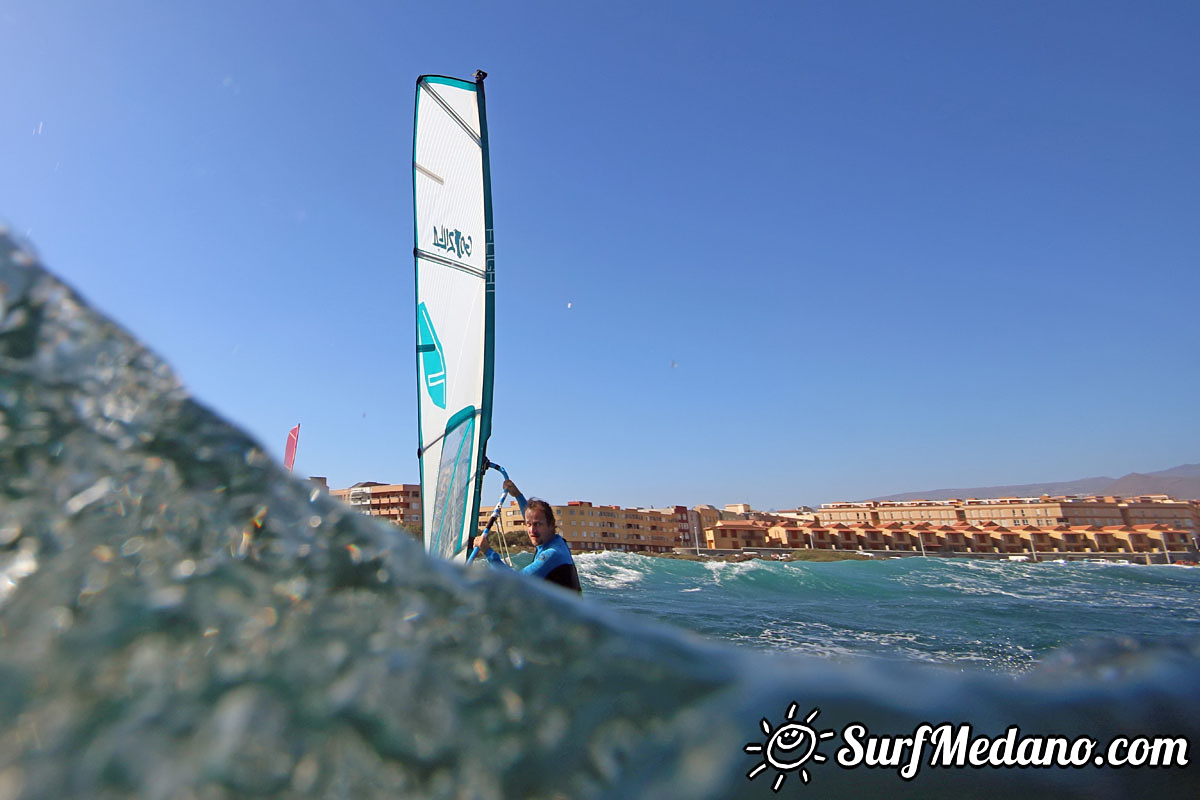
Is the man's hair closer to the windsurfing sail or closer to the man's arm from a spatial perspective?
the man's arm

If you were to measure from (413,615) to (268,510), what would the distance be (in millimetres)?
126

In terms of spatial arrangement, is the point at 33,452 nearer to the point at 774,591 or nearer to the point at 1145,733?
the point at 1145,733

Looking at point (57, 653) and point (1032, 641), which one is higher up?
point (57, 653)

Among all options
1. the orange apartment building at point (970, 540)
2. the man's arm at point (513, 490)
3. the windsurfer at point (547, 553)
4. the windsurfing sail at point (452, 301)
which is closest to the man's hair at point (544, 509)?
the windsurfer at point (547, 553)

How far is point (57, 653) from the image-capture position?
31 centimetres

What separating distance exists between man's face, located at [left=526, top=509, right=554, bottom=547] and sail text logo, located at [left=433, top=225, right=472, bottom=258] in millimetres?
3486

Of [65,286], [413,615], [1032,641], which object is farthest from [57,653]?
[1032,641]

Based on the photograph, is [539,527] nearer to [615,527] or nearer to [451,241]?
[451,241]

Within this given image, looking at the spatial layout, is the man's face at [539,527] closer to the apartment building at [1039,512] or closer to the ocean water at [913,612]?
the ocean water at [913,612]

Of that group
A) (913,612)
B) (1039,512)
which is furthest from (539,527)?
(1039,512)

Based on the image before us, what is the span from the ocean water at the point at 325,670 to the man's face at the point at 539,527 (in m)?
4.23

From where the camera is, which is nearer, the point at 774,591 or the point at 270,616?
the point at 270,616

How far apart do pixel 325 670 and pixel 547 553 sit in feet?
13.4

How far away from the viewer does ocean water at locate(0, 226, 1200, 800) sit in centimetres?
31
